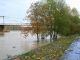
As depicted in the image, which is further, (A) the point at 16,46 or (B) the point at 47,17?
(B) the point at 47,17

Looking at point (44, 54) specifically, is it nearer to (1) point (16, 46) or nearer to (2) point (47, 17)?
(1) point (16, 46)

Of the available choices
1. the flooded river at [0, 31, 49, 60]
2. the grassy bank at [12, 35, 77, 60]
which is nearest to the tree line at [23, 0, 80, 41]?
the flooded river at [0, 31, 49, 60]

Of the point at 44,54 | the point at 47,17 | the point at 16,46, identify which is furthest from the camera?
the point at 47,17

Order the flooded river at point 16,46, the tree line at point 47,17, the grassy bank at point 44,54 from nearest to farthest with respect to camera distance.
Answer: the grassy bank at point 44,54, the flooded river at point 16,46, the tree line at point 47,17

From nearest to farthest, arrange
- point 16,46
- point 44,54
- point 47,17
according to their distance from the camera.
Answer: point 44,54
point 16,46
point 47,17

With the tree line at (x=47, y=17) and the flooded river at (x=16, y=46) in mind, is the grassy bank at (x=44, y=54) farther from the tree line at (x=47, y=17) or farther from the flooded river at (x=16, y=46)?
the tree line at (x=47, y=17)

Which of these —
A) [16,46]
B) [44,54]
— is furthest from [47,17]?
[44,54]

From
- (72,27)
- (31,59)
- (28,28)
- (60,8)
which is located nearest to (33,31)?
(28,28)

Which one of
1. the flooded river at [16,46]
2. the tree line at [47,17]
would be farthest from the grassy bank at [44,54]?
the tree line at [47,17]

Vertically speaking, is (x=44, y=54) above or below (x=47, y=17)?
below

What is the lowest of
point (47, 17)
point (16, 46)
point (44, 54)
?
point (16, 46)

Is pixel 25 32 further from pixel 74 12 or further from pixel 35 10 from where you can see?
pixel 74 12

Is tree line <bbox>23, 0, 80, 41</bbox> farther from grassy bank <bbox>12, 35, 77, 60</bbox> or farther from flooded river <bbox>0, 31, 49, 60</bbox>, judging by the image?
grassy bank <bbox>12, 35, 77, 60</bbox>

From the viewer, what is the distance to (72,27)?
5784 cm
